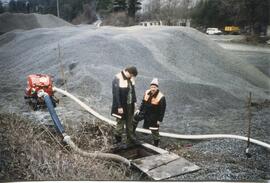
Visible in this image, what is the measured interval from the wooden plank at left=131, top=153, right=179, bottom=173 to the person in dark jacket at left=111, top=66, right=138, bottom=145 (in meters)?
0.34

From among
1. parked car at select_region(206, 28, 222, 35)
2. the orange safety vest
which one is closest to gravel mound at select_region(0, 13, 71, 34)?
the orange safety vest

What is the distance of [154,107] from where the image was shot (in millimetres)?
4852

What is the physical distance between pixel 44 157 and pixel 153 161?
4.04ft

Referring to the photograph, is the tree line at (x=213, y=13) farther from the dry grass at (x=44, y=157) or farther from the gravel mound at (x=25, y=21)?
the dry grass at (x=44, y=157)

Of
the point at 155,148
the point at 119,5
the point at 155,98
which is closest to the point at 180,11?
the point at 119,5

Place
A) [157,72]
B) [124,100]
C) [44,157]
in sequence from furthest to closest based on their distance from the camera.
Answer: [157,72] → [124,100] → [44,157]

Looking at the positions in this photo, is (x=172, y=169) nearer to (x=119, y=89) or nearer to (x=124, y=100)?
(x=124, y=100)

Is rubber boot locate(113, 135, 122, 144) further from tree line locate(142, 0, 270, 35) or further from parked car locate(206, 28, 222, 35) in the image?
parked car locate(206, 28, 222, 35)

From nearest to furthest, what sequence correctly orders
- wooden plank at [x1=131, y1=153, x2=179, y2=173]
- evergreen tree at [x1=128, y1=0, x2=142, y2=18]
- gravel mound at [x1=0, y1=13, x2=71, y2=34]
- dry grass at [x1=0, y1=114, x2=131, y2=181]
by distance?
dry grass at [x1=0, y1=114, x2=131, y2=181], wooden plank at [x1=131, y1=153, x2=179, y2=173], evergreen tree at [x1=128, y1=0, x2=142, y2=18], gravel mound at [x1=0, y1=13, x2=71, y2=34]

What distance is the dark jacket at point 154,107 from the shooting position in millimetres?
4824

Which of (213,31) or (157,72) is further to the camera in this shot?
(157,72)

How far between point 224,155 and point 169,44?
1.55 m

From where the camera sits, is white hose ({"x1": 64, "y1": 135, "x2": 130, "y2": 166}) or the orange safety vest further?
the orange safety vest

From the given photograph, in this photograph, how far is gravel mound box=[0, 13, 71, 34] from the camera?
4852 millimetres
